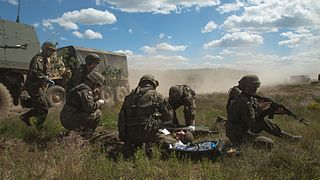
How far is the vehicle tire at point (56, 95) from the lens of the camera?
1298 cm

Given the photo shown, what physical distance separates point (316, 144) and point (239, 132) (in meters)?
1.14

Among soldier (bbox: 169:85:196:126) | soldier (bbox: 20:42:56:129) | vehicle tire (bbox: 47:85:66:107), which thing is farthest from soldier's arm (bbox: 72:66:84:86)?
vehicle tire (bbox: 47:85:66:107)

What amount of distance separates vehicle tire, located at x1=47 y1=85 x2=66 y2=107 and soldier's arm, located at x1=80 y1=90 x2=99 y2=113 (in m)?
6.83

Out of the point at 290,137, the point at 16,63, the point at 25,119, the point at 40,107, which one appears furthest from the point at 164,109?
the point at 16,63

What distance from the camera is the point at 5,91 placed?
9852mm

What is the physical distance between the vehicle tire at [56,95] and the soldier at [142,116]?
757 cm

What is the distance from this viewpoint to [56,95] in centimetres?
1321

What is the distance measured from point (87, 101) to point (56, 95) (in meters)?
7.27

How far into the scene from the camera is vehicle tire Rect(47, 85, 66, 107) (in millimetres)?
12977

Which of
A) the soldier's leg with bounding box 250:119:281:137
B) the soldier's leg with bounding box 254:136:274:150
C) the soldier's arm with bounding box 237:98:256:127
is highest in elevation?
the soldier's arm with bounding box 237:98:256:127

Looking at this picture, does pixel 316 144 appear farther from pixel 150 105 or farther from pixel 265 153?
pixel 150 105

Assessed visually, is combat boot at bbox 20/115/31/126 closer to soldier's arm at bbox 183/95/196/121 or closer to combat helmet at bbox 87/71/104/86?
combat helmet at bbox 87/71/104/86

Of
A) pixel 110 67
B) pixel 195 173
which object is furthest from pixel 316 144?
pixel 110 67

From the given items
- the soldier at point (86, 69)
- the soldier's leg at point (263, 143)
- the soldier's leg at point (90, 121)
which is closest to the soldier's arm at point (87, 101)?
the soldier's leg at point (90, 121)
